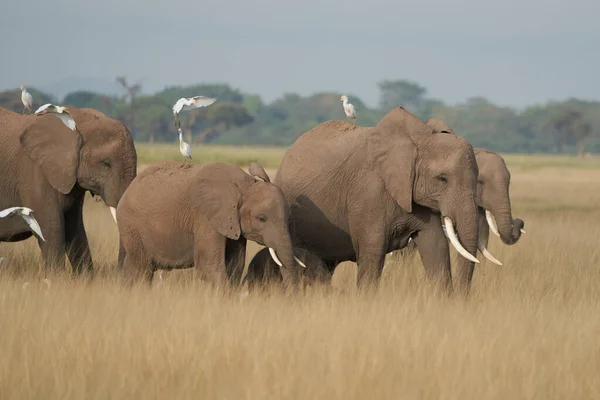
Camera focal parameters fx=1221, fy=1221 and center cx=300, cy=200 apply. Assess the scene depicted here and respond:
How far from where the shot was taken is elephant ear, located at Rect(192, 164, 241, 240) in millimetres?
9016

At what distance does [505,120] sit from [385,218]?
103645 mm

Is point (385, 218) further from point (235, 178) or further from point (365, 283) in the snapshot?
point (235, 178)

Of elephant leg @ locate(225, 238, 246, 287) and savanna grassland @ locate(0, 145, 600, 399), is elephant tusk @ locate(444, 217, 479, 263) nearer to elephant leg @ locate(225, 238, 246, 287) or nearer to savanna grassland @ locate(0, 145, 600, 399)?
savanna grassland @ locate(0, 145, 600, 399)

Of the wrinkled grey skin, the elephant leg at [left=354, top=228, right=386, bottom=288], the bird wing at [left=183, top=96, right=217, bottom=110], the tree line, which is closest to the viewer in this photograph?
the elephant leg at [left=354, top=228, right=386, bottom=288]

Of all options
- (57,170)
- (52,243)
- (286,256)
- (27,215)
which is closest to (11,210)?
(27,215)

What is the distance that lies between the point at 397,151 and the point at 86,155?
2815 millimetres

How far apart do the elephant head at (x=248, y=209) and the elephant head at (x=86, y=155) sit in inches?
53.6

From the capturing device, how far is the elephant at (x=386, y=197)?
29.7 feet

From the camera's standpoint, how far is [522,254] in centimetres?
1386

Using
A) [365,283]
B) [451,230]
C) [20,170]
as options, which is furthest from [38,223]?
[451,230]

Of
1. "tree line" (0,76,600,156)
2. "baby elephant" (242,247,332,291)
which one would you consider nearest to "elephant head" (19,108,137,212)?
"baby elephant" (242,247,332,291)

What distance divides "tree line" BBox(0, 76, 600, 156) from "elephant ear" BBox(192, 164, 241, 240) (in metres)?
59.6

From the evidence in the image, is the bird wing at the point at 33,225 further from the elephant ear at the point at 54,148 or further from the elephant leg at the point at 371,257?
the elephant leg at the point at 371,257

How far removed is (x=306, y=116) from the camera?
117750mm
